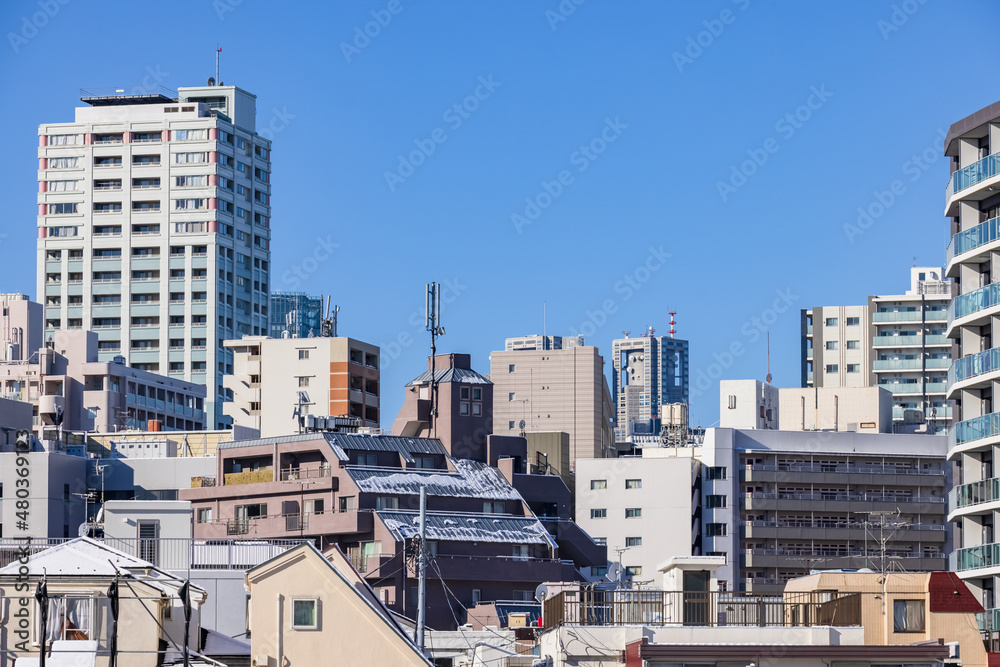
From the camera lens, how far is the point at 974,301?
75625mm

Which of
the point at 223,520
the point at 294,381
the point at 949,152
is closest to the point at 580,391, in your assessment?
the point at 294,381

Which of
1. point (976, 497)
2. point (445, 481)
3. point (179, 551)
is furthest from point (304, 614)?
point (445, 481)

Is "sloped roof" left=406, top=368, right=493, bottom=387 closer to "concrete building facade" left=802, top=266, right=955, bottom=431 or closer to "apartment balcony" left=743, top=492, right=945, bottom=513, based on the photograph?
"apartment balcony" left=743, top=492, right=945, bottom=513

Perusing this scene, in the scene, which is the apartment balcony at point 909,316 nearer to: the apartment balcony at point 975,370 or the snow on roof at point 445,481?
the snow on roof at point 445,481

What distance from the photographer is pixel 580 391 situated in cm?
19675

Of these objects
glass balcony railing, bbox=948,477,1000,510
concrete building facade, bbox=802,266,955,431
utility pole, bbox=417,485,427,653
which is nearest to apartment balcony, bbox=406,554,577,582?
utility pole, bbox=417,485,427,653

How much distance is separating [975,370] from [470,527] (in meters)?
44.0

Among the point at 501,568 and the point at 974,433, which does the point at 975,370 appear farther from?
the point at 501,568

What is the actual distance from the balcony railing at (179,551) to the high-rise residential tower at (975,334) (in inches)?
1150

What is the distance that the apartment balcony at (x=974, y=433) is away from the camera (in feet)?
241

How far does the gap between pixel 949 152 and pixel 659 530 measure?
61.8 meters

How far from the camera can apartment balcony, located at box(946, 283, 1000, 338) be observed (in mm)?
74025

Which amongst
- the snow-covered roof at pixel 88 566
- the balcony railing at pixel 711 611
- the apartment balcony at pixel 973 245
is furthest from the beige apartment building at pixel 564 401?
the snow-covered roof at pixel 88 566

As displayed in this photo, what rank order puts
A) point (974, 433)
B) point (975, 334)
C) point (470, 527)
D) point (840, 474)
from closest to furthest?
point (974, 433) < point (975, 334) < point (470, 527) < point (840, 474)
